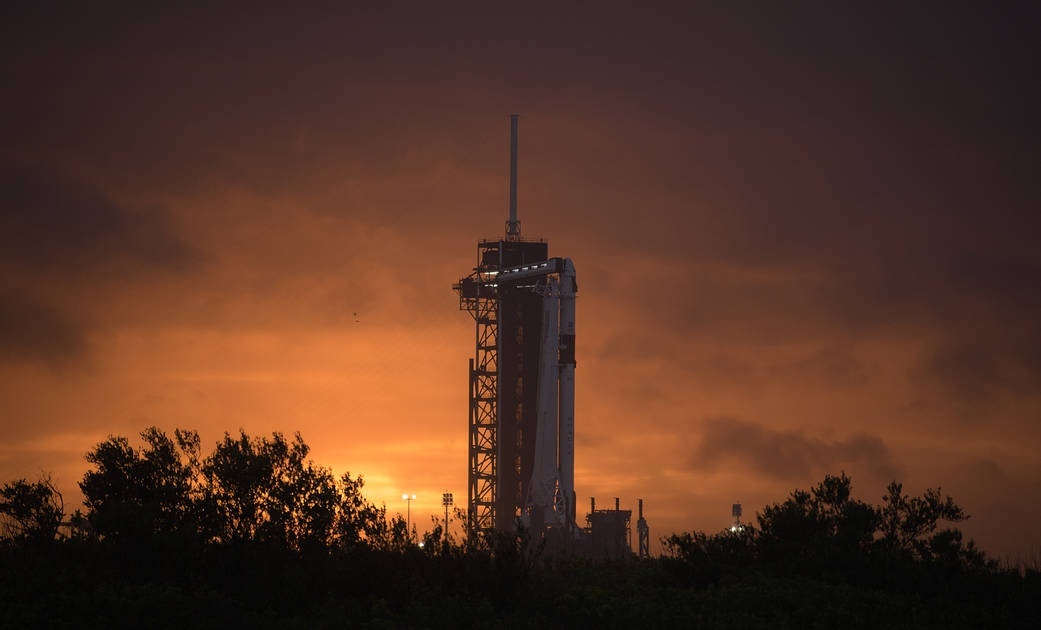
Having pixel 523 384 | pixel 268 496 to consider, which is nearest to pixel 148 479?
pixel 268 496

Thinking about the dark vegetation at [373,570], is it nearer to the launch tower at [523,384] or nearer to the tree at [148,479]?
the tree at [148,479]

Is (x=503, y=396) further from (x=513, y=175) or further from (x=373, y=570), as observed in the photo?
(x=373, y=570)

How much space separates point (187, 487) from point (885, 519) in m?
24.8

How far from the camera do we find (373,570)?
129ft

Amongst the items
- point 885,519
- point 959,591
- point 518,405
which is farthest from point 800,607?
point 518,405

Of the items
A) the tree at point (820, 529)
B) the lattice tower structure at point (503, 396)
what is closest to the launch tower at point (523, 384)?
the lattice tower structure at point (503, 396)

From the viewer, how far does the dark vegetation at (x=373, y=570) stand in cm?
3534

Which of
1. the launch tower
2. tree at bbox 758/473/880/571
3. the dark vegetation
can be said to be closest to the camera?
the dark vegetation

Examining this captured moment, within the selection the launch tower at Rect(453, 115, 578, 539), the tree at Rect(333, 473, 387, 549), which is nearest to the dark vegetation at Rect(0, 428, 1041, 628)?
the tree at Rect(333, 473, 387, 549)

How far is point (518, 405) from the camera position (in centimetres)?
10950

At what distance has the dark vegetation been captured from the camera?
35.3m

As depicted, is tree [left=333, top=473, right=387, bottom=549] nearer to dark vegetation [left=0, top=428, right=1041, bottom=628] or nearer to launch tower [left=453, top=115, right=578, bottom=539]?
dark vegetation [left=0, top=428, right=1041, bottom=628]

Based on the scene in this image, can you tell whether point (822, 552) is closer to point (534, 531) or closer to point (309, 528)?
point (309, 528)

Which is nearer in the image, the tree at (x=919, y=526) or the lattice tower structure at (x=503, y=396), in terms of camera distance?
the tree at (x=919, y=526)
